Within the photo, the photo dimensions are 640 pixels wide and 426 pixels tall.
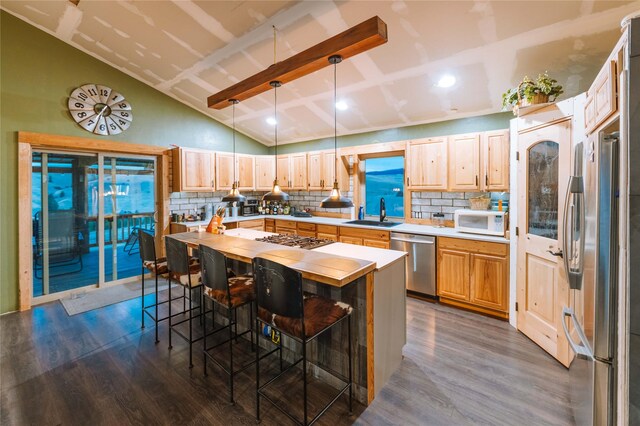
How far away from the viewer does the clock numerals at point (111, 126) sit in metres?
4.23

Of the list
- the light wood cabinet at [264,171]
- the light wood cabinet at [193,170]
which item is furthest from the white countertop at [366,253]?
the light wood cabinet at [264,171]

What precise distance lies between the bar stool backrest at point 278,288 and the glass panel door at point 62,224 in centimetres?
388

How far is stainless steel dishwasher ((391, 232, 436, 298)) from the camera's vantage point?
12.2ft

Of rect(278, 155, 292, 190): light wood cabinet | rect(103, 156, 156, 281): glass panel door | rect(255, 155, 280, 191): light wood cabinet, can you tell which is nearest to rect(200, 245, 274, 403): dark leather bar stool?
rect(103, 156, 156, 281): glass panel door

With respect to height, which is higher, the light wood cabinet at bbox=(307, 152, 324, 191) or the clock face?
the clock face

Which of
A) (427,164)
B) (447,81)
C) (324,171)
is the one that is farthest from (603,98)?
(324,171)

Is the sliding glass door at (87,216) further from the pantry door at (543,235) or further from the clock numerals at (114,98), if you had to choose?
the pantry door at (543,235)

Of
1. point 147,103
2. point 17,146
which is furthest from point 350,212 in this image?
point 17,146

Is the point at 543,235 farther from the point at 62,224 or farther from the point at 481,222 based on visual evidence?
the point at 62,224

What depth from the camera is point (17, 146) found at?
3574mm

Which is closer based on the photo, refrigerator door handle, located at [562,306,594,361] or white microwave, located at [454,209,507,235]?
refrigerator door handle, located at [562,306,594,361]

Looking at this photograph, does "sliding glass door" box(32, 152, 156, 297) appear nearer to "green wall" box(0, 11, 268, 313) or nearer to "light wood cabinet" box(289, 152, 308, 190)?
"green wall" box(0, 11, 268, 313)

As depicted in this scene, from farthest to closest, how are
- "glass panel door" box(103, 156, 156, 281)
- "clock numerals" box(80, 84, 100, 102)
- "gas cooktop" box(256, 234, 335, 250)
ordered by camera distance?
"glass panel door" box(103, 156, 156, 281) → "clock numerals" box(80, 84, 100, 102) → "gas cooktop" box(256, 234, 335, 250)

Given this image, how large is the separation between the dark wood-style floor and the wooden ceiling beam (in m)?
2.50
